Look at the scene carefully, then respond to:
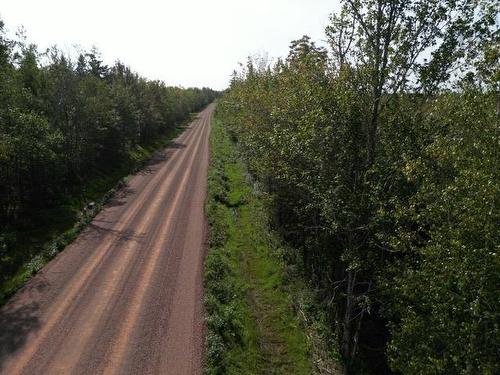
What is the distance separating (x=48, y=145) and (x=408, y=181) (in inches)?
1178

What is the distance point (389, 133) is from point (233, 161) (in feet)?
147

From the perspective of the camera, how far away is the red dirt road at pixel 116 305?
56.5ft

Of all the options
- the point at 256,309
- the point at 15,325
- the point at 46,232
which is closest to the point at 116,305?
the point at 15,325

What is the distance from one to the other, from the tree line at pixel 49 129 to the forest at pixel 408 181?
60.1 ft

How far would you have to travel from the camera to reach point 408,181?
45.2 ft

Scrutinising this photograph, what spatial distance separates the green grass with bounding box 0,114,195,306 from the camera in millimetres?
24469

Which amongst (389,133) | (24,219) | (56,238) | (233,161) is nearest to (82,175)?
(24,219)

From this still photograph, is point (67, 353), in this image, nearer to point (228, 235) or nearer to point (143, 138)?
point (228, 235)

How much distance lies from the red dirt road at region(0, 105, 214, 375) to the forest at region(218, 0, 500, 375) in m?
8.08

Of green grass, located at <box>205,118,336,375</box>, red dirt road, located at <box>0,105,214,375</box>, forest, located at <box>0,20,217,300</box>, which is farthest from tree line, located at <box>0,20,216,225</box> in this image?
green grass, located at <box>205,118,336,375</box>

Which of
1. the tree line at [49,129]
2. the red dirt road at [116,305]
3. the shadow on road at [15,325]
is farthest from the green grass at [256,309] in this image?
the tree line at [49,129]

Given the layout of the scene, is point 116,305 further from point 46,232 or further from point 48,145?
point 48,145

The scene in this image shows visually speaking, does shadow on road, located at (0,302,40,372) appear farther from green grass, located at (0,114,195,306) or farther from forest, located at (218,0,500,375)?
forest, located at (218,0,500,375)

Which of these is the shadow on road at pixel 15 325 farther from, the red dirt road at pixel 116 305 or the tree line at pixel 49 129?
the tree line at pixel 49 129
